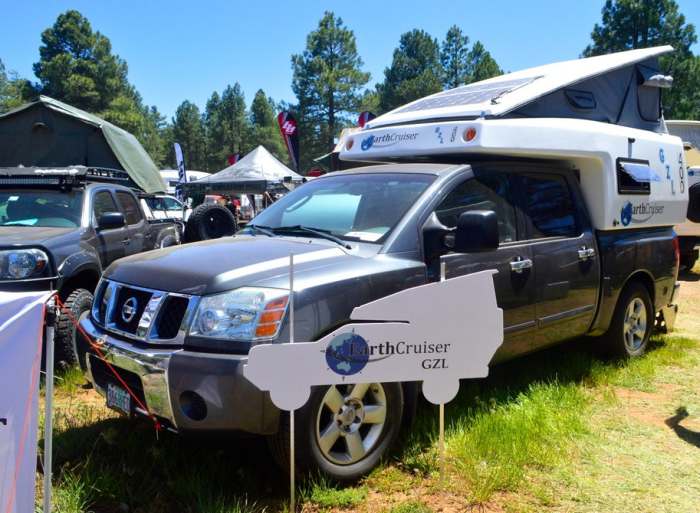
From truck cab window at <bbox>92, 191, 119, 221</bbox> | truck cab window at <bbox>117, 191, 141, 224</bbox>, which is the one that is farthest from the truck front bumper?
truck cab window at <bbox>117, 191, 141, 224</bbox>

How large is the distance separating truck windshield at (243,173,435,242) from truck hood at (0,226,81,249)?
72.3 inches

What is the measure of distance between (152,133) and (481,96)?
211ft

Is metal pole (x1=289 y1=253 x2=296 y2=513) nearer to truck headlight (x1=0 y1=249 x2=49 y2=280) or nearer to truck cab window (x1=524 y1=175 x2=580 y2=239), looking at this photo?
truck cab window (x1=524 y1=175 x2=580 y2=239)

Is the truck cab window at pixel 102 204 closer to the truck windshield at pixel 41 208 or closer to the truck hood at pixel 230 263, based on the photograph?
the truck windshield at pixel 41 208

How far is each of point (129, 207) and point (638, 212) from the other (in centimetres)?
533

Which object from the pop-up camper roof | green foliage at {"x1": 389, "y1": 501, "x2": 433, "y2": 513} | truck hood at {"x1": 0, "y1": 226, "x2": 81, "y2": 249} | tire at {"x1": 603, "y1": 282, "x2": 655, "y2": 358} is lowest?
green foliage at {"x1": 389, "y1": 501, "x2": 433, "y2": 513}

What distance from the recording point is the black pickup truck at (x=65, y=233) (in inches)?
180

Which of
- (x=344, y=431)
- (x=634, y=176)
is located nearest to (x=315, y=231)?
(x=344, y=431)

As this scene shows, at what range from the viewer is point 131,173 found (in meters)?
8.94

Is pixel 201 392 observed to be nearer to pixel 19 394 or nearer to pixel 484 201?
pixel 19 394

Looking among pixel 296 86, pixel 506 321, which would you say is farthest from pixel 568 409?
pixel 296 86

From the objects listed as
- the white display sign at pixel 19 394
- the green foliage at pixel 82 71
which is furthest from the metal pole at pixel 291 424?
the green foliage at pixel 82 71

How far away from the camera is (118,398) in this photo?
10.0 ft

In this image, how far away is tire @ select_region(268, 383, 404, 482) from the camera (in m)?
2.81
